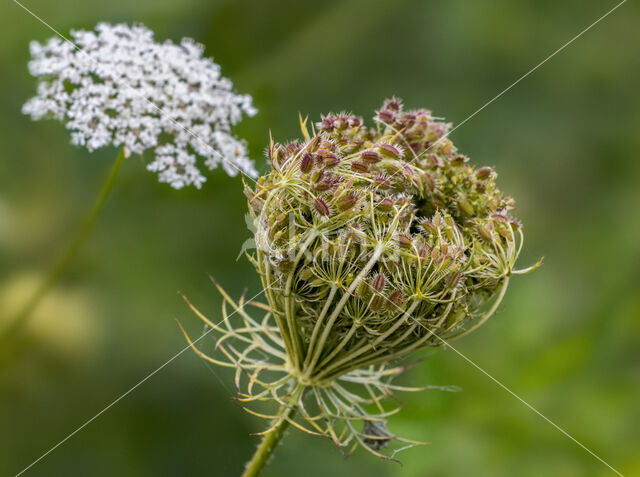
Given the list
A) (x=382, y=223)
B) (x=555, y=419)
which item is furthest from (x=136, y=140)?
(x=555, y=419)

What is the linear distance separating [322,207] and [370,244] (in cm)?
13

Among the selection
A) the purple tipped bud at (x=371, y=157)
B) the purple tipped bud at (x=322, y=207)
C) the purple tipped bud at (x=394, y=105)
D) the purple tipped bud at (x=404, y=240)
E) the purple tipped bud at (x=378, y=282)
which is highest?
the purple tipped bud at (x=394, y=105)

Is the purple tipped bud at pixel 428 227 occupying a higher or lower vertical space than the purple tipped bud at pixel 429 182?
lower

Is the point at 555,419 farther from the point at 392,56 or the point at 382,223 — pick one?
the point at 392,56

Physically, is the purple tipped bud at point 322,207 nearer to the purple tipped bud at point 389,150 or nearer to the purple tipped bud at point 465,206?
the purple tipped bud at point 389,150

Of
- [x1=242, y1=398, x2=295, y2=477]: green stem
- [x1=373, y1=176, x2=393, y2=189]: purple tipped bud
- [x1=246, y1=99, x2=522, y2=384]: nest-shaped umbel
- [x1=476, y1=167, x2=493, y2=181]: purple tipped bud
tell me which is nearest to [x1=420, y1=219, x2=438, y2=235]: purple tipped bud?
[x1=246, y1=99, x2=522, y2=384]: nest-shaped umbel

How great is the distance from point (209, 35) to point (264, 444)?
5.57ft

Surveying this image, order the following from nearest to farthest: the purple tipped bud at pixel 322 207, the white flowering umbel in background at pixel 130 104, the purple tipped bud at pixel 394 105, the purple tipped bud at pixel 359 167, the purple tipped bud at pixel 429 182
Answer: the purple tipped bud at pixel 322 207
the purple tipped bud at pixel 359 167
the purple tipped bud at pixel 429 182
the purple tipped bud at pixel 394 105
the white flowering umbel in background at pixel 130 104

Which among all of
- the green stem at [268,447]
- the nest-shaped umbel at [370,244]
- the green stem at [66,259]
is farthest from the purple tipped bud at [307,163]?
the green stem at [66,259]

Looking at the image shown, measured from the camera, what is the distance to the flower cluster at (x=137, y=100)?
1.67m

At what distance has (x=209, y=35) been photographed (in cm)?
241

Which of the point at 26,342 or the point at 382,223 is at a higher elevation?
the point at 382,223

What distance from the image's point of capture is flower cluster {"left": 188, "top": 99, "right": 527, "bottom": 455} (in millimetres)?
1213

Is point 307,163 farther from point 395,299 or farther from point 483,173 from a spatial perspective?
point 483,173
